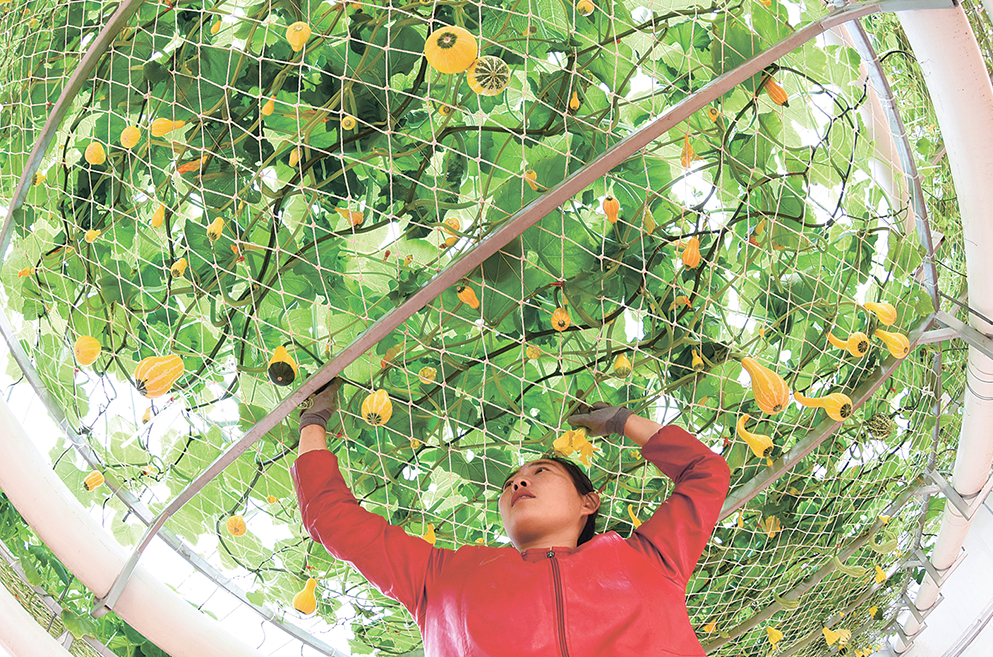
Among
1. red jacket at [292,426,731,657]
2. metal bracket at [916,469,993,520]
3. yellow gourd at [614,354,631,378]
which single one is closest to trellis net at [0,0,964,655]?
yellow gourd at [614,354,631,378]

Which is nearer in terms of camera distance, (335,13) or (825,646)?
(335,13)

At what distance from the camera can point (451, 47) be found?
2.23ft

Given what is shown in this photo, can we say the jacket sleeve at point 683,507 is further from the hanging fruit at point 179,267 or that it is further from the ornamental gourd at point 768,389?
the hanging fruit at point 179,267

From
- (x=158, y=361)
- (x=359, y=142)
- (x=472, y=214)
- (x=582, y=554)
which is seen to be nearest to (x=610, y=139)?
(x=472, y=214)

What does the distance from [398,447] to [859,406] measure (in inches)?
28.2

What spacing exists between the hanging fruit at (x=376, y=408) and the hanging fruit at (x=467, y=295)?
166 millimetres

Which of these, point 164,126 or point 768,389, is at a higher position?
point 768,389

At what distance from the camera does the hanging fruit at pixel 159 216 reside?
0.80 m

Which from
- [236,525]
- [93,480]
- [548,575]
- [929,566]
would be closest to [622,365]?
[548,575]

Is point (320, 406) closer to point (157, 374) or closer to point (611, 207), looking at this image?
point (157, 374)

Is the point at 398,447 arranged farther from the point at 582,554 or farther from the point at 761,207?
the point at 761,207

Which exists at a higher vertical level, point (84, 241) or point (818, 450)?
point (818, 450)

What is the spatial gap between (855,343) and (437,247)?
0.61m

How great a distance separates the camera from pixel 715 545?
118 centimetres
